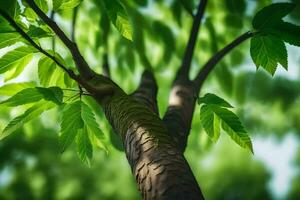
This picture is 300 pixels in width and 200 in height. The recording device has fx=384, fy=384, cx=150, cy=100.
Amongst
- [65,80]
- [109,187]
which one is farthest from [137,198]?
[65,80]

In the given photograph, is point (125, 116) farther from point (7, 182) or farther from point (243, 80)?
point (7, 182)

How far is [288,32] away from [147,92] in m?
0.49

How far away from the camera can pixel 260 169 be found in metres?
7.97

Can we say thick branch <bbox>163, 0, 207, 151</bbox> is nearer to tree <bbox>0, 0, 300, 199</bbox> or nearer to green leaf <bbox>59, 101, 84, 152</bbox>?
tree <bbox>0, 0, 300, 199</bbox>

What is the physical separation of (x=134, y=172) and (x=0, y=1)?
0.49 m

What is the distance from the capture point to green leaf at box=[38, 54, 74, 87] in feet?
3.76

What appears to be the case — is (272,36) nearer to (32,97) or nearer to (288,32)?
(288,32)

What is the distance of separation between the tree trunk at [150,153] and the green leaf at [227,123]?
18cm

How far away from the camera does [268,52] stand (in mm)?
1057

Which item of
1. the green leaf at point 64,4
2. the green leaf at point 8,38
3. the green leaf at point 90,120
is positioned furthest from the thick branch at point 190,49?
the green leaf at point 8,38

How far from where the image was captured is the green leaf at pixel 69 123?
107 centimetres

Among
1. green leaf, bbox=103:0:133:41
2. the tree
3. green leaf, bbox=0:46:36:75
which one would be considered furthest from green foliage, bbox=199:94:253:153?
green leaf, bbox=0:46:36:75

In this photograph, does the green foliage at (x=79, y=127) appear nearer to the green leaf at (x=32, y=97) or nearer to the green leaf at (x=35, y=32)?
the green leaf at (x=32, y=97)

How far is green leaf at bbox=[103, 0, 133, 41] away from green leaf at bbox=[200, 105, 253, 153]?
11.8 inches
